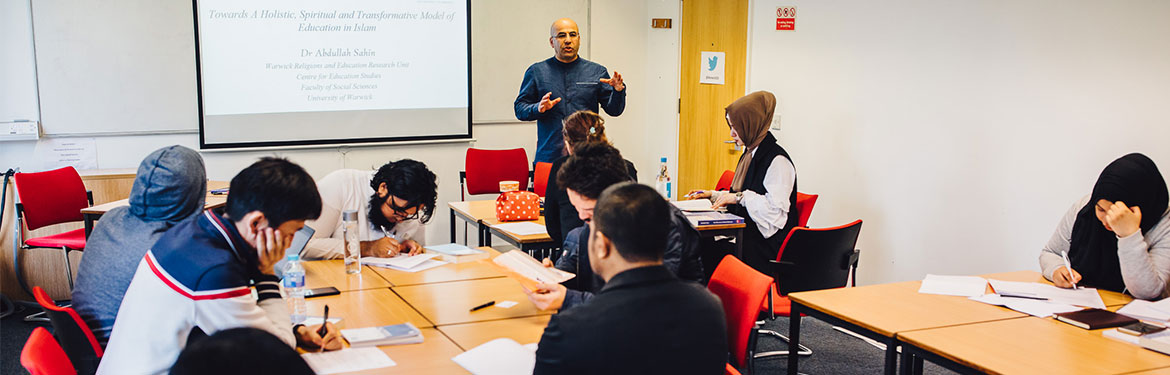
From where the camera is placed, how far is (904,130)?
4.84 metres

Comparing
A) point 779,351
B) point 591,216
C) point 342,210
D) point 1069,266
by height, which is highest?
point 591,216

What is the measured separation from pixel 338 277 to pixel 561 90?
2.88 m

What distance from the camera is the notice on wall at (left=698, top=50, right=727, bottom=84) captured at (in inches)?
242

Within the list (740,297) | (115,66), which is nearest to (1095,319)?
(740,297)

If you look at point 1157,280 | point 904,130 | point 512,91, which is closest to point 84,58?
point 512,91

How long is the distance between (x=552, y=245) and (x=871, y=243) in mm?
2381

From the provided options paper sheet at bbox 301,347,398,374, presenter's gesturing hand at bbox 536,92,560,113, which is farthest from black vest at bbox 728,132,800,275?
paper sheet at bbox 301,347,398,374

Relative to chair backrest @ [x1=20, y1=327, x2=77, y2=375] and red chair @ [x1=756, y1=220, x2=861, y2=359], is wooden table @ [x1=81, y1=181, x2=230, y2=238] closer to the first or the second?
chair backrest @ [x1=20, y1=327, x2=77, y2=375]

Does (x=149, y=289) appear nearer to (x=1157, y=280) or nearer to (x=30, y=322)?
(x=1157, y=280)

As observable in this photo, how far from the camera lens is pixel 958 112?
452cm

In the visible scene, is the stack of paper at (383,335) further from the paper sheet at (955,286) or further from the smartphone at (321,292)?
the paper sheet at (955,286)

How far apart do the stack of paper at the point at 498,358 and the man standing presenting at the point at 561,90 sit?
132 inches

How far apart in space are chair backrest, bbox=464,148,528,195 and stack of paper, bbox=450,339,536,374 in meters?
3.65

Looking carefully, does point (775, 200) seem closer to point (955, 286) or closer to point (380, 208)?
point (955, 286)
